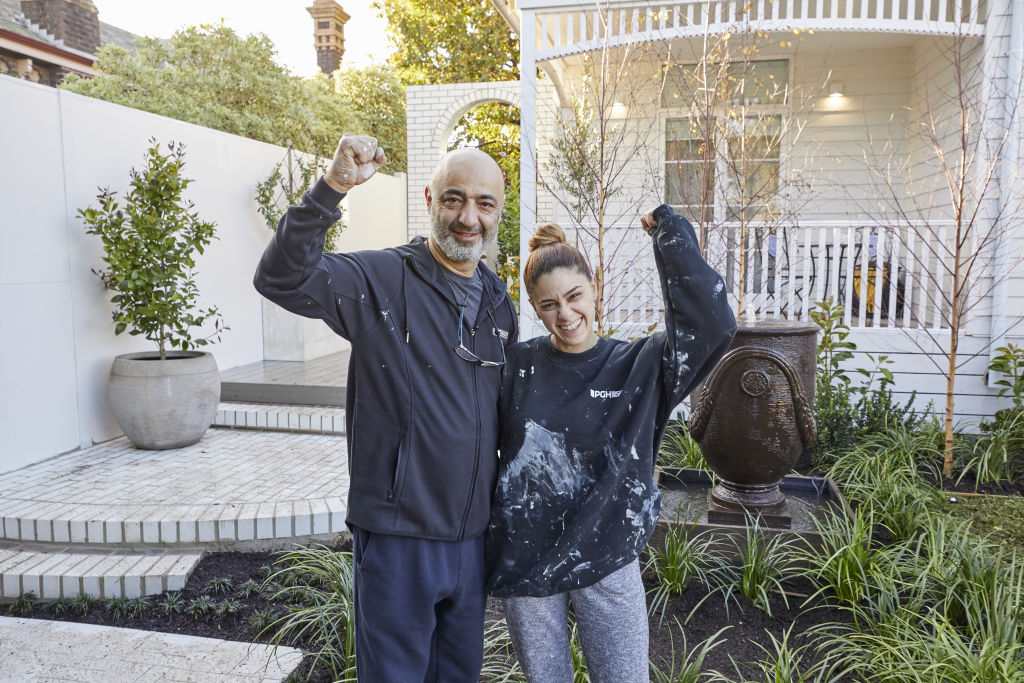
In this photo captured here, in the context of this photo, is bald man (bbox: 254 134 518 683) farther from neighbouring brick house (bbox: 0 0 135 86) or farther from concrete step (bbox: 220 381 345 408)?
neighbouring brick house (bbox: 0 0 135 86)

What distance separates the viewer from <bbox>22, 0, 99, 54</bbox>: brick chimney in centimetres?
1592

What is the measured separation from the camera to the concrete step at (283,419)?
5633 mm

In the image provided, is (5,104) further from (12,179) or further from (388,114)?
(388,114)

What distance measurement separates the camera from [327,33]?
22.8m

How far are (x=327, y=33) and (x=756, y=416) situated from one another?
74.9 ft

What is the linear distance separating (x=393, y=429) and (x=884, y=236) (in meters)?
5.92

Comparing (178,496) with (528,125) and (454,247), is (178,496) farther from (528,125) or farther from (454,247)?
(528,125)

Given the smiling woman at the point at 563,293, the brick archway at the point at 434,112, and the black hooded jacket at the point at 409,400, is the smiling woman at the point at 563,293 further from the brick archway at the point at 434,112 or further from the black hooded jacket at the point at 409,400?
the brick archway at the point at 434,112

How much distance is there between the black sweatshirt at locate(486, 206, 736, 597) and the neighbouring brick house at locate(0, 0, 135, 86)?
16059mm

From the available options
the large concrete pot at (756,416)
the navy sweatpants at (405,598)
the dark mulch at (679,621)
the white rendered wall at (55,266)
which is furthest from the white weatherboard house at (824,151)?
the navy sweatpants at (405,598)

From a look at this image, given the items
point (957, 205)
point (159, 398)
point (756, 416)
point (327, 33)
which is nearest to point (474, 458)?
point (756, 416)

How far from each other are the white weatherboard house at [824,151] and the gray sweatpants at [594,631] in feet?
13.2

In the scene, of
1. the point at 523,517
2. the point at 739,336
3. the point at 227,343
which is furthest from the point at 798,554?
the point at 227,343

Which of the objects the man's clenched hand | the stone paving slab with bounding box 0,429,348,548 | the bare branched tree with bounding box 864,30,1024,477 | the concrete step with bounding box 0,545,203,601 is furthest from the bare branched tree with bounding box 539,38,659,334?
the man's clenched hand
